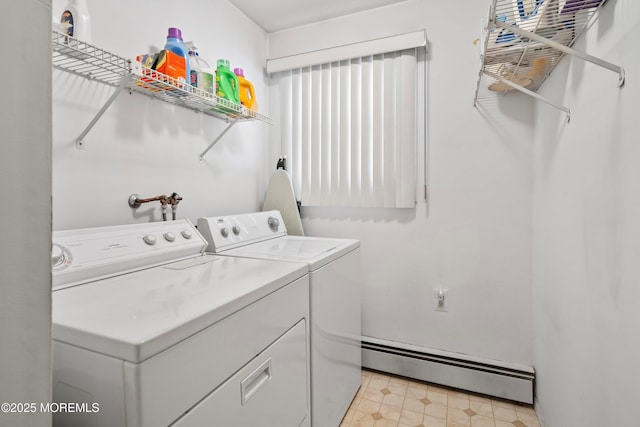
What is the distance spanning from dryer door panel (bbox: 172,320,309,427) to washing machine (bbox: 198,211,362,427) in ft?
0.43

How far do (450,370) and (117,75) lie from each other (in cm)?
232

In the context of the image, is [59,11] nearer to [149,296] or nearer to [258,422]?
→ [149,296]

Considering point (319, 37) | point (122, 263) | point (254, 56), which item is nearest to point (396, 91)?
point (319, 37)

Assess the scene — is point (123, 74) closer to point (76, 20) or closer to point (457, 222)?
point (76, 20)

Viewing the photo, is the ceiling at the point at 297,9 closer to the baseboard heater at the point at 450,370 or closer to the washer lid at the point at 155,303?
the washer lid at the point at 155,303

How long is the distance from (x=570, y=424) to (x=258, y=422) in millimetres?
1179

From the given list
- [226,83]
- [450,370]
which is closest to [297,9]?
[226,83]

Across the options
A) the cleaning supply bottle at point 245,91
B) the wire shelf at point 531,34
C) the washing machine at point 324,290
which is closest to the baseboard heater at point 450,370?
the washing machine at point 324,290

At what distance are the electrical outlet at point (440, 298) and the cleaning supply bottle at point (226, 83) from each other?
65.2 inches

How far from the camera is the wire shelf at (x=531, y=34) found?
1.01 metres

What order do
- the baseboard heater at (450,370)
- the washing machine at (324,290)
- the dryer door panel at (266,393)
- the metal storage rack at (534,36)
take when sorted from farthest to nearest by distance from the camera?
the baseboard heater at (450,370) < the washing machine at (324,290) < the metal storage rack at (534,36) < the dryer door panel at (266,393)

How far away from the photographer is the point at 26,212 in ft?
1.42

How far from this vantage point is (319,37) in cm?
234

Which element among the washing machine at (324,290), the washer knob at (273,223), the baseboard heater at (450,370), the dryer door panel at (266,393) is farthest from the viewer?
the washer knob at (273,223)
